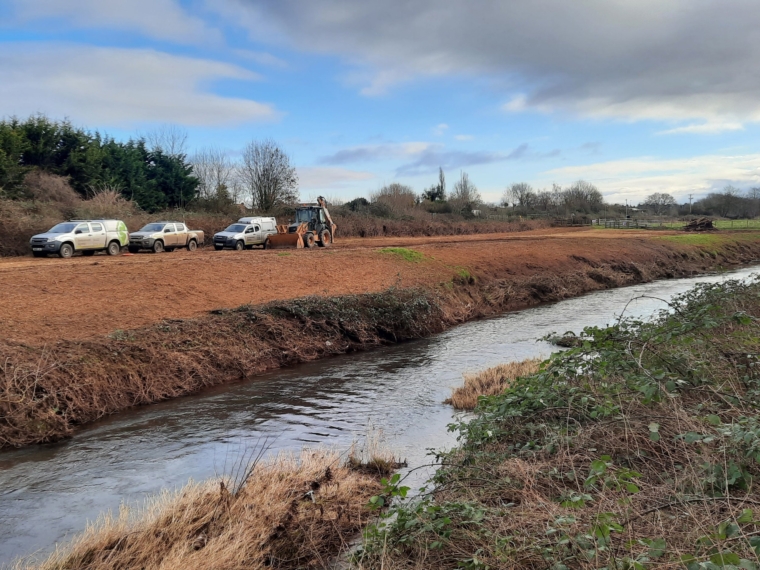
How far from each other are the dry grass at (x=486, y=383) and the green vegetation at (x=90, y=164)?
31416mm

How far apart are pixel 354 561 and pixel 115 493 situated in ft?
13.0

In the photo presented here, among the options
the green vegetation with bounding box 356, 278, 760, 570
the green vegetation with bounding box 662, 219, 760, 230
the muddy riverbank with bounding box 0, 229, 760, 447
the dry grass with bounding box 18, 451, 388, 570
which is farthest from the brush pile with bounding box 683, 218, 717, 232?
the dry grass with bounding box 18, 451, 388, 570

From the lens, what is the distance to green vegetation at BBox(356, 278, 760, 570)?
12.8 ft

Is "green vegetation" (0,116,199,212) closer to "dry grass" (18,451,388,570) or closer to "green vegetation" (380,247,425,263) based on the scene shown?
"green vegetation" (380,247,425,263)

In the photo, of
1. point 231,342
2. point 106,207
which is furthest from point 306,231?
point 231,342

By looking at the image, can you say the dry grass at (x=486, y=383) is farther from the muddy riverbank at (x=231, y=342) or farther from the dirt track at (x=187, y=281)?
the dirt track at (x=187, y=281)

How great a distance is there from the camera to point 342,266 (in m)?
24.8

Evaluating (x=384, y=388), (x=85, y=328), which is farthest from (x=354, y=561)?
(x=85, y=328)

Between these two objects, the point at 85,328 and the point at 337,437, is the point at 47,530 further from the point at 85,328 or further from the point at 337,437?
the point at 85,328

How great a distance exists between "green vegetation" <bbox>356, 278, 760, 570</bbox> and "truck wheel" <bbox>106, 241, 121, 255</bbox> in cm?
2551

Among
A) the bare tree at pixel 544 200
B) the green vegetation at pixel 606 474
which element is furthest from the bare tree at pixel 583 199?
the green vegetation at pixel 606 474

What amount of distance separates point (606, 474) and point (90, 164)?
4323 cm

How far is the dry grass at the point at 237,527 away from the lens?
16.9 ft

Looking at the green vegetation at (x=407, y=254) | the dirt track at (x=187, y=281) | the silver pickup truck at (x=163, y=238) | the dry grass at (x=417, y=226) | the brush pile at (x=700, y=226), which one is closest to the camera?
the dirt track at (x=187, y=281)
